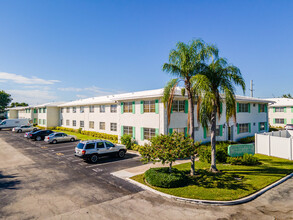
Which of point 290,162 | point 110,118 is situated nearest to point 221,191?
point 290,162

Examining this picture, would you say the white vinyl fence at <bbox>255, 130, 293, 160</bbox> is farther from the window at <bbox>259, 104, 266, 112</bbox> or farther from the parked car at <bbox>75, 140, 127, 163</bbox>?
the parked car at <bbox>75, 140, 127, 163</bbox>

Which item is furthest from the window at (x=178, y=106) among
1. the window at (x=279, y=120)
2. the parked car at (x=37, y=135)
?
the window at (x=279, y=120)

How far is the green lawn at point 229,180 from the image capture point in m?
9.76

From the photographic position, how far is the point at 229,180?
11.6m

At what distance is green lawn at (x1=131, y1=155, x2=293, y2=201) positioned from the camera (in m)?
9.76

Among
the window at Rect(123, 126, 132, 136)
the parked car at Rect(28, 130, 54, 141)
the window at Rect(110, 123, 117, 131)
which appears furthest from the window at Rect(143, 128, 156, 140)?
the parked car at Rect(28, 130, 54, 141)

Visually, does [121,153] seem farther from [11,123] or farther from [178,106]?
[11,123]

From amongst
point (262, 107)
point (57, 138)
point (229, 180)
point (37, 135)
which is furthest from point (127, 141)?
point (262, 107)

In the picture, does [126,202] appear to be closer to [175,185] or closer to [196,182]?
[175,185]

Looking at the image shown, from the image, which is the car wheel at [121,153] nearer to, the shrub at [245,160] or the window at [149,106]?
the window at [149,106]

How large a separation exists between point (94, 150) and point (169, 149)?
8047mm

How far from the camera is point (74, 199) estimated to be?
948cm

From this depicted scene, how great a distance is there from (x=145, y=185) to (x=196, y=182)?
120 inches

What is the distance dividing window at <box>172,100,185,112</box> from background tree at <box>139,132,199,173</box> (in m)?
8.44
